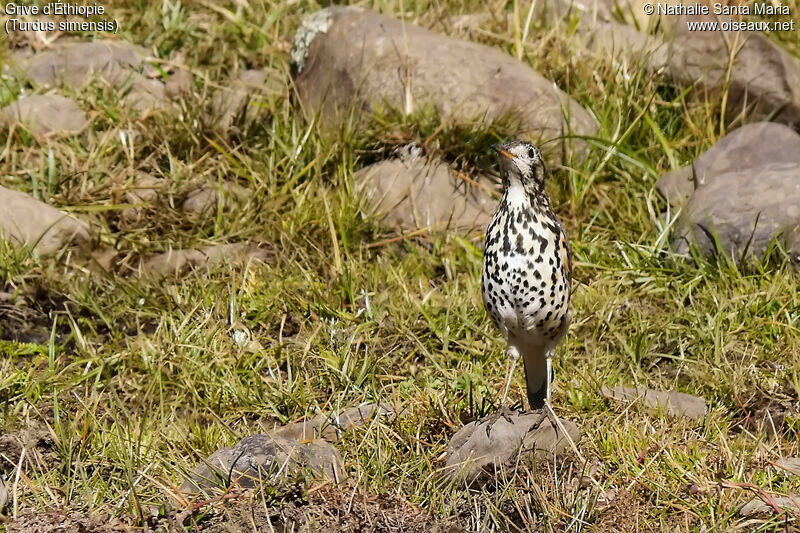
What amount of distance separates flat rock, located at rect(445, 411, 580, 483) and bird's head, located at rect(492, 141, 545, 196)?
3.20 feet

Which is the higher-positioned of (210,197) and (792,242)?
(792,242)

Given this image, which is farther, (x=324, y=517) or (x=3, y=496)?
(x=3, y=496)

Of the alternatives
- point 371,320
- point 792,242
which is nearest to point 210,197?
point 371,320

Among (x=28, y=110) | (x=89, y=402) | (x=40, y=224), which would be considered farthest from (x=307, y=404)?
(x=28, y=110)

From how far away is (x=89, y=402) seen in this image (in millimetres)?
5527

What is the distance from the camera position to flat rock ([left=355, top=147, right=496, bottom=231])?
22.8ft

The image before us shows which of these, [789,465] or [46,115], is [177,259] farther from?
[789,465]

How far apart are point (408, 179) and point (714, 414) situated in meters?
2.57

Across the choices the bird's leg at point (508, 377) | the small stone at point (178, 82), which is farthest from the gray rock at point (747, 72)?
the small stone at point (178, 82)

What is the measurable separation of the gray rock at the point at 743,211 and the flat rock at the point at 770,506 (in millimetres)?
2053

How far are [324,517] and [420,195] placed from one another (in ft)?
10.0

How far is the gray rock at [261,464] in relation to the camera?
4.59 meters

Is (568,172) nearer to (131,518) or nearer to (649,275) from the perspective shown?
(649,275)

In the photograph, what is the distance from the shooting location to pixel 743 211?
6375 mm
